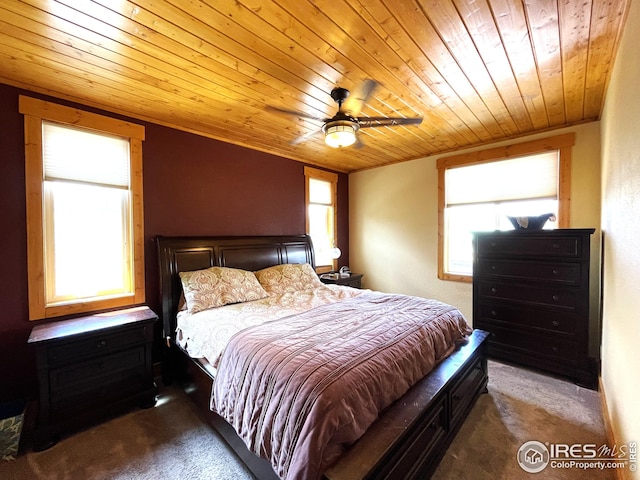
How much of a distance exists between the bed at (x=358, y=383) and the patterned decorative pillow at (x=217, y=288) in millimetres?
181

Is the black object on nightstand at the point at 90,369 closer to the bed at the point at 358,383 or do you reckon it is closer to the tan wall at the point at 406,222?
the bed at the point at 358,383

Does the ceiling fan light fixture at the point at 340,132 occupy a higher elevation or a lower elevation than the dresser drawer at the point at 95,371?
higher

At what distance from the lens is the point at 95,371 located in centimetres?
218

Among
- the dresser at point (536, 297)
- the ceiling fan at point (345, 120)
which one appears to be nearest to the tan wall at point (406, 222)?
the dresser at point (536, 297)

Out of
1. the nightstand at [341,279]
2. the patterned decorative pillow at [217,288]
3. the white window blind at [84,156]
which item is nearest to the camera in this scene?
the white window blind at [84,156]

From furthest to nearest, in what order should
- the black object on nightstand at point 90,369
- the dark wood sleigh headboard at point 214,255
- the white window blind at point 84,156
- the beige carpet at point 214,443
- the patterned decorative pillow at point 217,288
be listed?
the dark wood sleigh headboard at point 214,255 < the patterned decorative pillow at point 217,288 < the white window blind at point 84,156 < the black object on nightstand at point 90,369 < the beige carpet at point 214,443

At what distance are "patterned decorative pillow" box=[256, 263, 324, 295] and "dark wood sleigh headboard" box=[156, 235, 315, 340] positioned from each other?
0.24 metres

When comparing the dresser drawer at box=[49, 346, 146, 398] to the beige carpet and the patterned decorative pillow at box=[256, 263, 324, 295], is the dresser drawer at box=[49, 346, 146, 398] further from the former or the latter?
the patterned decorative pillow at box=[256, 263, 324, 295]

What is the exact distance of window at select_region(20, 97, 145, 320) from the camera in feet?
7.61

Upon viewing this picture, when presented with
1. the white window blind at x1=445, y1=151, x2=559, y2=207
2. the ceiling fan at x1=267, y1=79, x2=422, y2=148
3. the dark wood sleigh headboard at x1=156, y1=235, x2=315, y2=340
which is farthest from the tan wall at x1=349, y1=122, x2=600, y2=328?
the ceiling fan at x1=267, y1=79, x2=422, y2=148

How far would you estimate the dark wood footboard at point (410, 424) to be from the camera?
126cm

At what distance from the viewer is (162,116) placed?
286 centimetres

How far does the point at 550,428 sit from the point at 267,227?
3478 millimetres

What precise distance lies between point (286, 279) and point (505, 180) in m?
3.06
